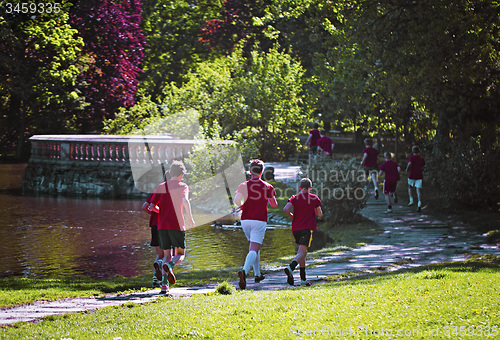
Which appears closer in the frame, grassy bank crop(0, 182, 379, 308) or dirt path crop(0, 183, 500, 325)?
dirt path crop(0, 183, 500, 325)

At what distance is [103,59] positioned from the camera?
107 ft

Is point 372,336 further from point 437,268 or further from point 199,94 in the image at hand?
point 199,94

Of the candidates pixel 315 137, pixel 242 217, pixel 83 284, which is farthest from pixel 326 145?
pixel 83 284

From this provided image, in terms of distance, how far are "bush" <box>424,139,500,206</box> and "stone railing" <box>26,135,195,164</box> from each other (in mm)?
9709

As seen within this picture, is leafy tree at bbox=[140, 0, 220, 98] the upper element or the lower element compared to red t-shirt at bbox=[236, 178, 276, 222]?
upper

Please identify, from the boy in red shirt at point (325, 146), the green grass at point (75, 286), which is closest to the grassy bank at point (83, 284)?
the green grass at point (75, 286)

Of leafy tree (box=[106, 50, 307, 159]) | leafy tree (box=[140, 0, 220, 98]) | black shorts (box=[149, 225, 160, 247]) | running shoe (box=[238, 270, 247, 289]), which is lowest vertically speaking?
running shoe (box=[238, 270, 247, 289])

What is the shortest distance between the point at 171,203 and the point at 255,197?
4.35 feet

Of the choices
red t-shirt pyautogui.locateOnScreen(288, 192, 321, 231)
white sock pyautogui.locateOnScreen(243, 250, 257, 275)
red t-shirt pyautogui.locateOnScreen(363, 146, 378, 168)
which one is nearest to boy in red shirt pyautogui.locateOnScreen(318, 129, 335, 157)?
red t-shirt pyautogui.locateOnScreen(363, 146, 378, 168)

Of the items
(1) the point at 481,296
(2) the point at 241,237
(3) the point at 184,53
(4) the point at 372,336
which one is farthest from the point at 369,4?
(3) the point at 184,53

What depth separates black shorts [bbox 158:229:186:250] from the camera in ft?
31.4

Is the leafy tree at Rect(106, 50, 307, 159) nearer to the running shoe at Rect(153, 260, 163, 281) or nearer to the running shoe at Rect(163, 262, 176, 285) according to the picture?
the running shoe at Rect(153, 260, 163, 281)

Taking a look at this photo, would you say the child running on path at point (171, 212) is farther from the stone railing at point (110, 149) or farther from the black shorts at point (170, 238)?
the stone railing at point (110, 149)

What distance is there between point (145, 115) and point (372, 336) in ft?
87.5
